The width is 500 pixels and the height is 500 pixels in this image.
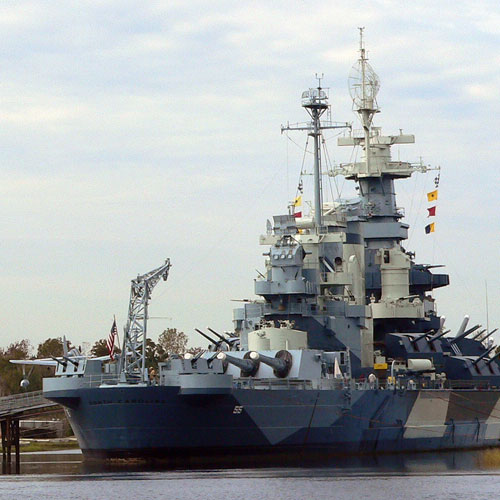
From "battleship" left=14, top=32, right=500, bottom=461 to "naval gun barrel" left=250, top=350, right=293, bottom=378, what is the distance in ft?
0.18

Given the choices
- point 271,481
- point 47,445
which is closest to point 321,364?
Answer: point 271,481

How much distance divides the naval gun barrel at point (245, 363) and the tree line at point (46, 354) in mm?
36137

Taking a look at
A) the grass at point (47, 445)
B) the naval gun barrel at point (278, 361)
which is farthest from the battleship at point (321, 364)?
the grass at point (47, 445)

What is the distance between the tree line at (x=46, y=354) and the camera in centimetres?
10538

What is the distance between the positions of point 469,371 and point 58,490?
87.7ft

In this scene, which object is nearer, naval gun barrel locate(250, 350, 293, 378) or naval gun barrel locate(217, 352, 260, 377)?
naval gun barrel locate(217, 352, 260, 377)

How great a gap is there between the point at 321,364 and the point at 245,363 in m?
A: 3.97

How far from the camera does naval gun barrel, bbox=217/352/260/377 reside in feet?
197

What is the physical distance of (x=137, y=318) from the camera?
60.1 meters

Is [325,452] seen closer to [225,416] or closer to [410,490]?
[225,416]

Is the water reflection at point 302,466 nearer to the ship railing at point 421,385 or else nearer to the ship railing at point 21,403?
the ship railing at point 421,385

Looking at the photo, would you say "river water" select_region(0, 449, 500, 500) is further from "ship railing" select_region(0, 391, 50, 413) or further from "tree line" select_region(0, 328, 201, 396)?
"tree line" select_region(0, 328, 201, 396)

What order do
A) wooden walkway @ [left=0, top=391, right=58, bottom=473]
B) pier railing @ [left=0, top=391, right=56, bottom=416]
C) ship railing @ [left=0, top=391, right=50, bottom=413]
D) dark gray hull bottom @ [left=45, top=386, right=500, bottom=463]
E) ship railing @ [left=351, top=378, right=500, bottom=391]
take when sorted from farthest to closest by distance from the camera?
ship railing @ [left=0, top=391, right=50, bottom=413], pier railing @ [left=0, top=391, right=56, bottom=416], wooden walkway @ [left=0, top=391, right=58, bottom=473], ship railing @ [left=351, top=378, right=500, bottom=391], dark gray hull bottom @ [left=45, top=386, right=500, bottom=463]

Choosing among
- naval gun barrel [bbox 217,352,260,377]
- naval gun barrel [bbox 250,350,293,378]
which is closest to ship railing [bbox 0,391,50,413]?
naval gun barrel [bbox 217,352,260,377]
